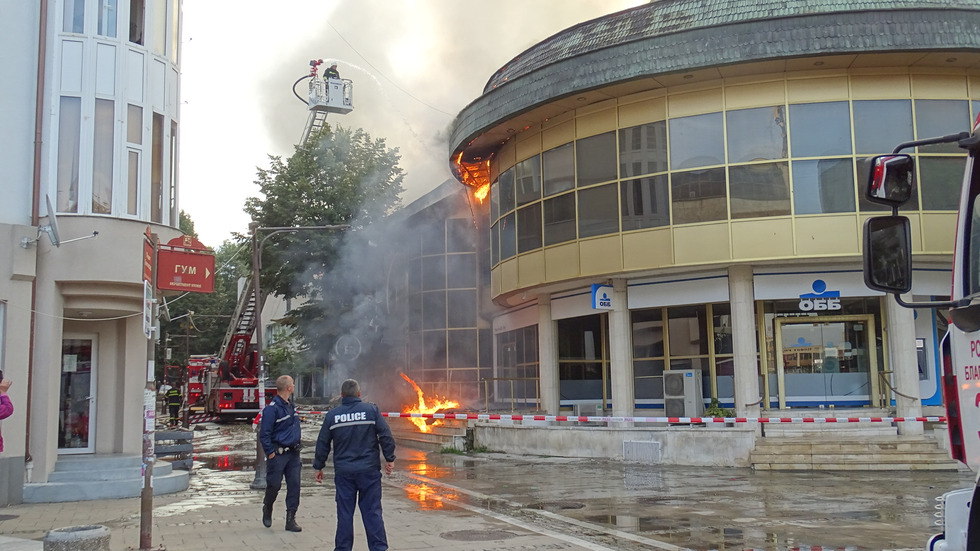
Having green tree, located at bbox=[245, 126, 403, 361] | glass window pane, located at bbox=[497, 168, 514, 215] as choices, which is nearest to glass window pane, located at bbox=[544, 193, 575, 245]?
glass window pane, located at bbox=[497, 168, 514, 215]

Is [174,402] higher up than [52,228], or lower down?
lower down

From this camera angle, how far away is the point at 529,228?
21266 mm

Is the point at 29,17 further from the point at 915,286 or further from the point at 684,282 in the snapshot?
the point at 915,286

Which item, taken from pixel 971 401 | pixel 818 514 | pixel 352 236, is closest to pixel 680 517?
pixel 818 514

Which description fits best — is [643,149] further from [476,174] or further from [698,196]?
[476,174]

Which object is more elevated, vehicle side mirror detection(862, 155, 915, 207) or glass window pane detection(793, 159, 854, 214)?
glass window pane detection(793, 159, 854, 214)

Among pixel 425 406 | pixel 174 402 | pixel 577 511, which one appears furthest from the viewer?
pixel 174 402

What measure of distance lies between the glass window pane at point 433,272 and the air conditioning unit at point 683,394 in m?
13.2

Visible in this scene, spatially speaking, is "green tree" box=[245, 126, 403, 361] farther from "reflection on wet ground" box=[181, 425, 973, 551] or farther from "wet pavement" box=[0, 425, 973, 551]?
"wet pavement" box=[0, 425, 973, 551]

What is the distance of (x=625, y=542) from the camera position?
9.01 metres

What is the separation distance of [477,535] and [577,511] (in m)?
2.38

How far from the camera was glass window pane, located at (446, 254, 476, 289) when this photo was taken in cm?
3031

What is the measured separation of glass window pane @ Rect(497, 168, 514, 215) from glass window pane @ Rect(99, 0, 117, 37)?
1105 centimetres

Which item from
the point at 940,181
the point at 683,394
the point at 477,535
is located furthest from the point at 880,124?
the point at 477,535
